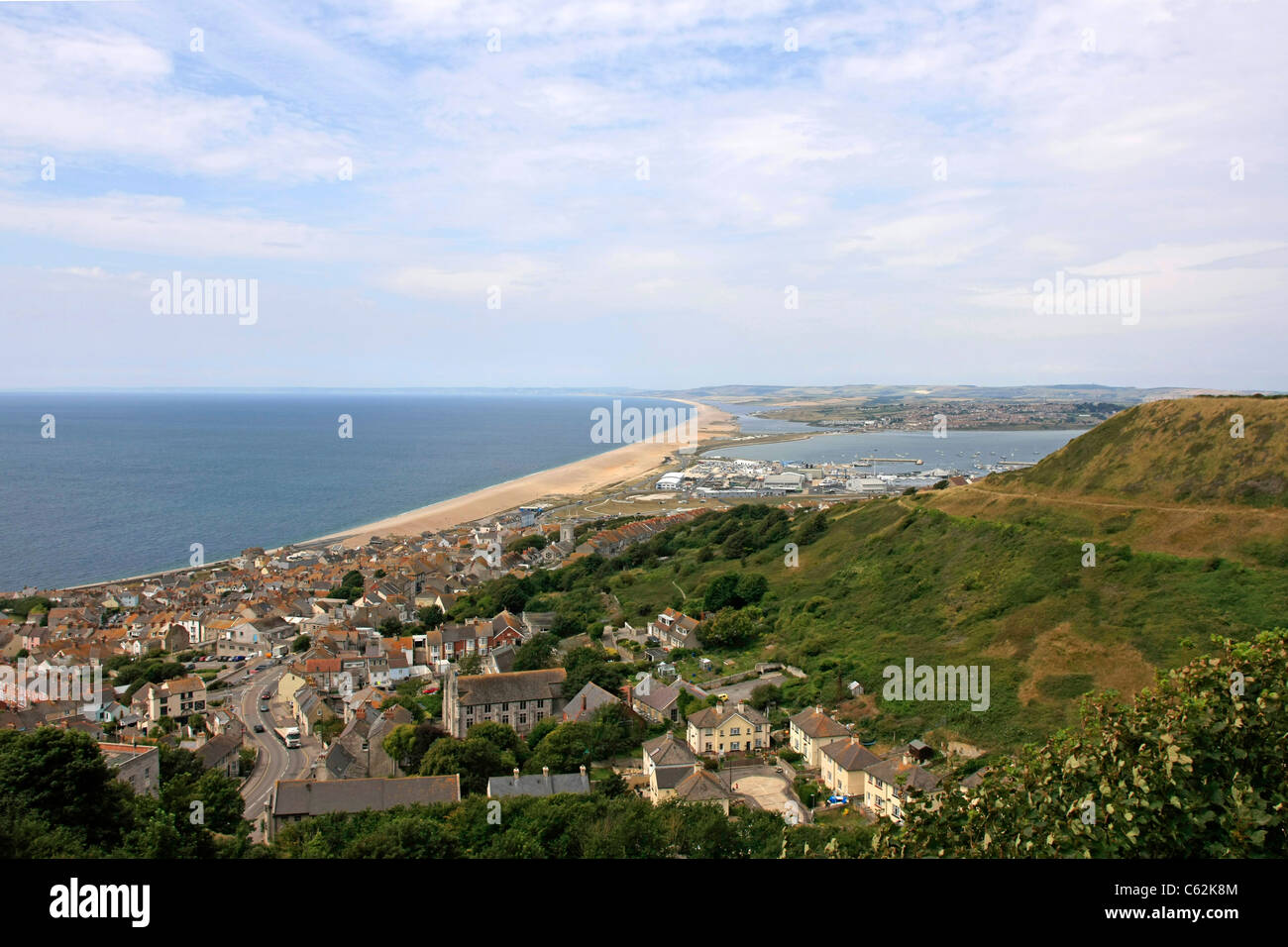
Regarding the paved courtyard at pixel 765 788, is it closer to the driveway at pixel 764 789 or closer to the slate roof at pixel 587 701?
the driveway at pixel 764 789

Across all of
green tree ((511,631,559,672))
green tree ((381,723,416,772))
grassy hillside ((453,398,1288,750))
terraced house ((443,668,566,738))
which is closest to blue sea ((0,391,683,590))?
grassy hillside ((453,398,1288,750))

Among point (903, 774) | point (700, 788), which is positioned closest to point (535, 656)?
point (700, 788)

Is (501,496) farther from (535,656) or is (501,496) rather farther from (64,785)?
(64,785)

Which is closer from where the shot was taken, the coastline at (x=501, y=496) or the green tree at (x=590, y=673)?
the green tree at (x=590, y=673)

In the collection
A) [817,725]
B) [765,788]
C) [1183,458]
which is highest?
[1183,458]

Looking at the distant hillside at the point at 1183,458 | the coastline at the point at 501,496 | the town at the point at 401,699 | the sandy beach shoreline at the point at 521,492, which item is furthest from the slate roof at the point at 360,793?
the sandy beach shoreline at the point at 521,492

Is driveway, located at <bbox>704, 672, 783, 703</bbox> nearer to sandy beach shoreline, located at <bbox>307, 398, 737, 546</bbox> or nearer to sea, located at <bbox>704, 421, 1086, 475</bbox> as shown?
sandy beach shoreline, located at <bbox>307, 398, 737, 546</bbox>
